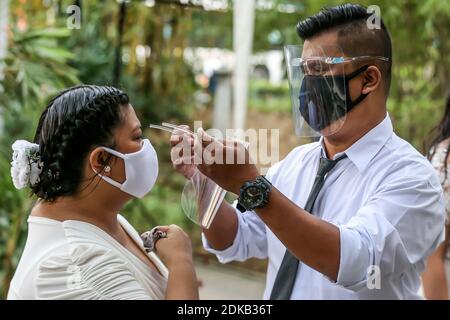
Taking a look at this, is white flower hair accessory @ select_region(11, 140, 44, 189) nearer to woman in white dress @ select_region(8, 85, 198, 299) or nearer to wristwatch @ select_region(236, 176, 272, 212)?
woman in white dress @ select_region(8, 85, 198, 299)

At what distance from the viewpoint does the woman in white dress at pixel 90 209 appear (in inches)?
A: 60.5

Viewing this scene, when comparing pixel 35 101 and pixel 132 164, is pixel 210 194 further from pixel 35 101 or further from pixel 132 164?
pixel 35 101

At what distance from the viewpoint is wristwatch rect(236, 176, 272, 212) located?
1.66 metres

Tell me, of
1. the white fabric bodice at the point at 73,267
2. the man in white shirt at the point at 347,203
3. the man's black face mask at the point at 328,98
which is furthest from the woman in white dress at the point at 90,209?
the man's black face mask at the point at 328,98

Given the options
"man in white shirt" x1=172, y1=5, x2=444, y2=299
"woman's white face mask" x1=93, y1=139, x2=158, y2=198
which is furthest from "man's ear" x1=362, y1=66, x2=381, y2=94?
"woman's white face mask" x1=93, y1=139, x2=158, y2=198

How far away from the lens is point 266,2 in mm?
6406

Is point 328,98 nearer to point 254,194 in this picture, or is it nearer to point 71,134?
point 254,194

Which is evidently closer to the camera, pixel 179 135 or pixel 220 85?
pixel 179 135

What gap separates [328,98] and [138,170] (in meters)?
0.62

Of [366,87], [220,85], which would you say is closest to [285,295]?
[366,87]

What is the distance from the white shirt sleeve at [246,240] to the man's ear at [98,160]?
0.62 metres

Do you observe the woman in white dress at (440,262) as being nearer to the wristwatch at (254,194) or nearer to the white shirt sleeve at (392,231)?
the white shirt sleeve at (392,231)

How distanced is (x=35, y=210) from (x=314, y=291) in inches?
33.2

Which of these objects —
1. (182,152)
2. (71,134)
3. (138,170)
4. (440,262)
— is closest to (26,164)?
(71,134)
